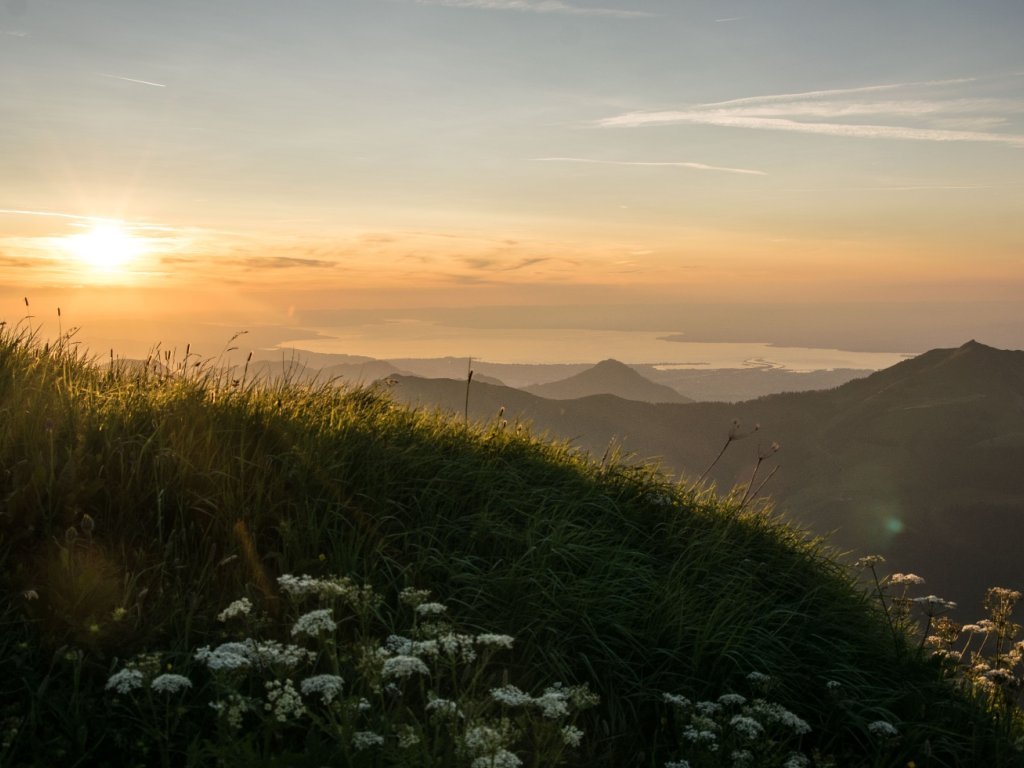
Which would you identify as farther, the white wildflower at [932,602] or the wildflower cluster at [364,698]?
the white wildflower at [932,602]

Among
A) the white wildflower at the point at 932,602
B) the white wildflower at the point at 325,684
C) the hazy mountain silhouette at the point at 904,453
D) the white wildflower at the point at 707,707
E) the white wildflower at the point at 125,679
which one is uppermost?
the white wildflower at the point at 325,684

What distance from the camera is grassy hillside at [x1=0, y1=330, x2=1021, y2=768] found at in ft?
13.1

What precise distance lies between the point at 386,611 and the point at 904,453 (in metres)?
162

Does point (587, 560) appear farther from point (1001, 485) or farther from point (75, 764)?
point (1001, 485)

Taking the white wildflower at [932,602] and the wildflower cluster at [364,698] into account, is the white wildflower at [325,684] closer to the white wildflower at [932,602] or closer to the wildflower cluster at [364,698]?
the wildflower cluster at [364,698]

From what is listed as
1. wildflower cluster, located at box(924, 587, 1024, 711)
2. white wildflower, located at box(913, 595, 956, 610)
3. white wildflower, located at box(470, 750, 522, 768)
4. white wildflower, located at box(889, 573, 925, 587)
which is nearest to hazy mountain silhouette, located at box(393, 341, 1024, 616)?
wildflower cluster, located at box(924, 587, 1024, 711)

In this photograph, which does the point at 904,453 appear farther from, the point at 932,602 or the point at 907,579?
the point at 932,602

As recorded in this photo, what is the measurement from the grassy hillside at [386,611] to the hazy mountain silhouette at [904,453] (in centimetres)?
7387

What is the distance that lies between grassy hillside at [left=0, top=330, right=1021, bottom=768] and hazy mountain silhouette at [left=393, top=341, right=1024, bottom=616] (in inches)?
2908

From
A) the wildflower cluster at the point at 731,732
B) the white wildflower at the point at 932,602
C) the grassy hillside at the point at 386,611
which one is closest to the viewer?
the grassy hillside at the point at 386,611

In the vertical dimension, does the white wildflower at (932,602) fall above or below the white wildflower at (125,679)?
below

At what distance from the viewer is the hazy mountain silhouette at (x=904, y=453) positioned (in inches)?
4414

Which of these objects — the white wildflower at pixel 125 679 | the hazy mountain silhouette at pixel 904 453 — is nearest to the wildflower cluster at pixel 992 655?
the white wildflower at pixel 125 679

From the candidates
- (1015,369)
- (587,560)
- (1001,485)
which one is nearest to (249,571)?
(587,560)
